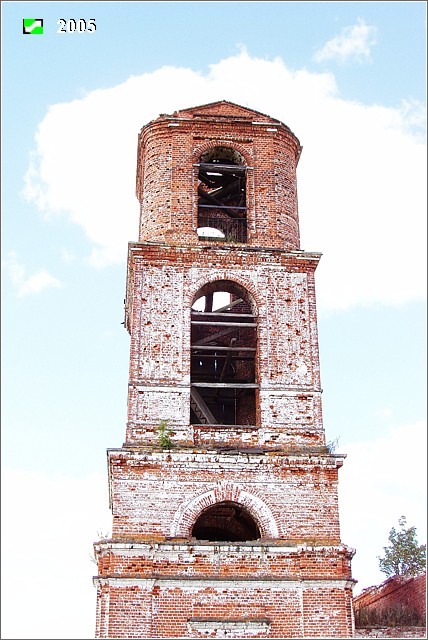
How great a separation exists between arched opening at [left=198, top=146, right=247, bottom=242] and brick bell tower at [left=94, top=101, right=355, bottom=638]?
38 millimetres

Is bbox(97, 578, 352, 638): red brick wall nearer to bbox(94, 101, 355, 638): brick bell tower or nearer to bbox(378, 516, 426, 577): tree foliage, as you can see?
bbox(94, 101, 355, 638): brick bell tower

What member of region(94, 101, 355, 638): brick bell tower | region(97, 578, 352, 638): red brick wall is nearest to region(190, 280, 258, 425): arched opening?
region(94, 101, 355, 638): brick bell tower

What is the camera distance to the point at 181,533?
13602mm

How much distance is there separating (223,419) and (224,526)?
2435 mm

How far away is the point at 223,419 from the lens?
1761 centimetres

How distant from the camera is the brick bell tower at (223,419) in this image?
515 inches

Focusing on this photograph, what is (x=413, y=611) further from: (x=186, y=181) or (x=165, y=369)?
(x=186, y=181)

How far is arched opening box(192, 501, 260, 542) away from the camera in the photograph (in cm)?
1547

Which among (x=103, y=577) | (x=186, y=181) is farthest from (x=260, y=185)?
(x=103, y=577)

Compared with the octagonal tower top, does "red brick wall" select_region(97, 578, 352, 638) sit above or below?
below

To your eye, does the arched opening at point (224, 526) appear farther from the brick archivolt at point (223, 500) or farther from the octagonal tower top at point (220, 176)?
the octagonal tower top at point (220, 176)

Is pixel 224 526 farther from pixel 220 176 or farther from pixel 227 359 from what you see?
pixel 220 176

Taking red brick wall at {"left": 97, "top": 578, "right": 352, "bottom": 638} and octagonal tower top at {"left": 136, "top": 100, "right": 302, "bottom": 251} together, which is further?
octagonal tower top at {"left": 136, "top": 100, "right": 302, "bottom": 251}

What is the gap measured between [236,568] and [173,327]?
170 inches
